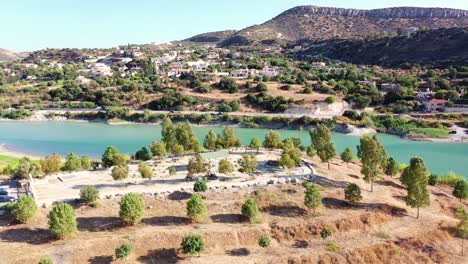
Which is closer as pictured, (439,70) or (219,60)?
(439,70)

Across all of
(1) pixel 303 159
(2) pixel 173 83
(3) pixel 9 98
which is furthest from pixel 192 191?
(3) pixel 9 98

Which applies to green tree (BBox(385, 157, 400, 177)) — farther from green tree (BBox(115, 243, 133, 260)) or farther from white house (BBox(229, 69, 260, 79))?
white house (BBox(229, 69, 260, 79))

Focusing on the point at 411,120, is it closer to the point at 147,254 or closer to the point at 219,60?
the point at 147,254

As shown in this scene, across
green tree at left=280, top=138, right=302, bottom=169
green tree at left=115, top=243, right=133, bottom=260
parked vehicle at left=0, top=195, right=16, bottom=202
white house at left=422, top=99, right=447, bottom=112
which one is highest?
white house at left=422, top=99, right=447, bottom=112

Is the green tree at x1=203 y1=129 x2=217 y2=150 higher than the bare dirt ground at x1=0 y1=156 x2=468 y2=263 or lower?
higher

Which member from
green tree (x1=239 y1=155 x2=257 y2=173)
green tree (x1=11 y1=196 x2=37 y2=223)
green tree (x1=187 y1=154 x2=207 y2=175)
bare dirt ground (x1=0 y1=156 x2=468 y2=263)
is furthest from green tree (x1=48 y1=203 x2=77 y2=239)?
green tree (x1=239 y1=155 x2=257 y2=173)

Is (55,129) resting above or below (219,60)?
below
